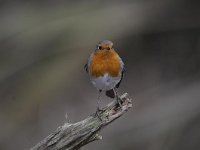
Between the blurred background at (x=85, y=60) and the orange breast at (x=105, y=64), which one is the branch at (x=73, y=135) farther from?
the blurred background at (x=85, y=60)

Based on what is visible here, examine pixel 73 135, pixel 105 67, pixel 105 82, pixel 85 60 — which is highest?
pixel 85 60

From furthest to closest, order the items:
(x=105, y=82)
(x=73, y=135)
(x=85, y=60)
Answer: (x=85, y=60), (x=105, y=82), (x=73, y=135)

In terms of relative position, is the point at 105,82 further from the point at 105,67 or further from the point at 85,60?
the point at 85,60

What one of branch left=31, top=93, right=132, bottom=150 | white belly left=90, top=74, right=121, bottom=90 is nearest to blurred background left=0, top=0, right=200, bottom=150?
white belly left=90, top=74, right=121, bottom=90

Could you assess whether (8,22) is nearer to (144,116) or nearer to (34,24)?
(34,24)

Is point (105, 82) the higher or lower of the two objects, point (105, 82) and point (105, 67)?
the lower

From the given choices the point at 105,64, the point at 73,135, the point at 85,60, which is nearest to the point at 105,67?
the point at 105,64

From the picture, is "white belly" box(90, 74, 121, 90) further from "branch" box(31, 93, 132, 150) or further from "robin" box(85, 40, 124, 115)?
"branch" box(31, 93, 132, 150)
